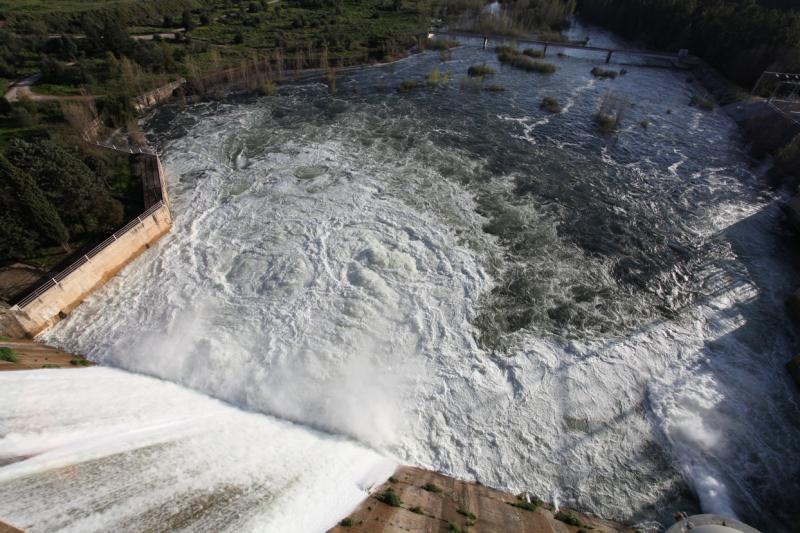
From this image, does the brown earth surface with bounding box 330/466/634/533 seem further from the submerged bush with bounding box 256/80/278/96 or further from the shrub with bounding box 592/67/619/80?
the shrub with bounding box 592/67/619/80

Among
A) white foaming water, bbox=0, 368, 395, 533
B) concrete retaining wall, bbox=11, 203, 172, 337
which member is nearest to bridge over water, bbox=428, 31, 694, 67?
concrete retaining wall, bbox=11, 203, 172, 337

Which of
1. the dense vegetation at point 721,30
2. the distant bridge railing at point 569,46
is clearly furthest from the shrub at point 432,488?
the distant bridge railing at point 569,46

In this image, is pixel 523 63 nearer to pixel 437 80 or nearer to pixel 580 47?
pixel 580 47

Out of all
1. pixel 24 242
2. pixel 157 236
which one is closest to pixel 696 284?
pixel 157 236

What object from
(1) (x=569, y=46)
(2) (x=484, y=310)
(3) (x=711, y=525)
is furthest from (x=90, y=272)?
(1) (x=569, y=46)

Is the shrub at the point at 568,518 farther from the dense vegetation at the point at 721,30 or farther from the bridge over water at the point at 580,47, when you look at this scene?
the bridge over water at the point at 580,47
